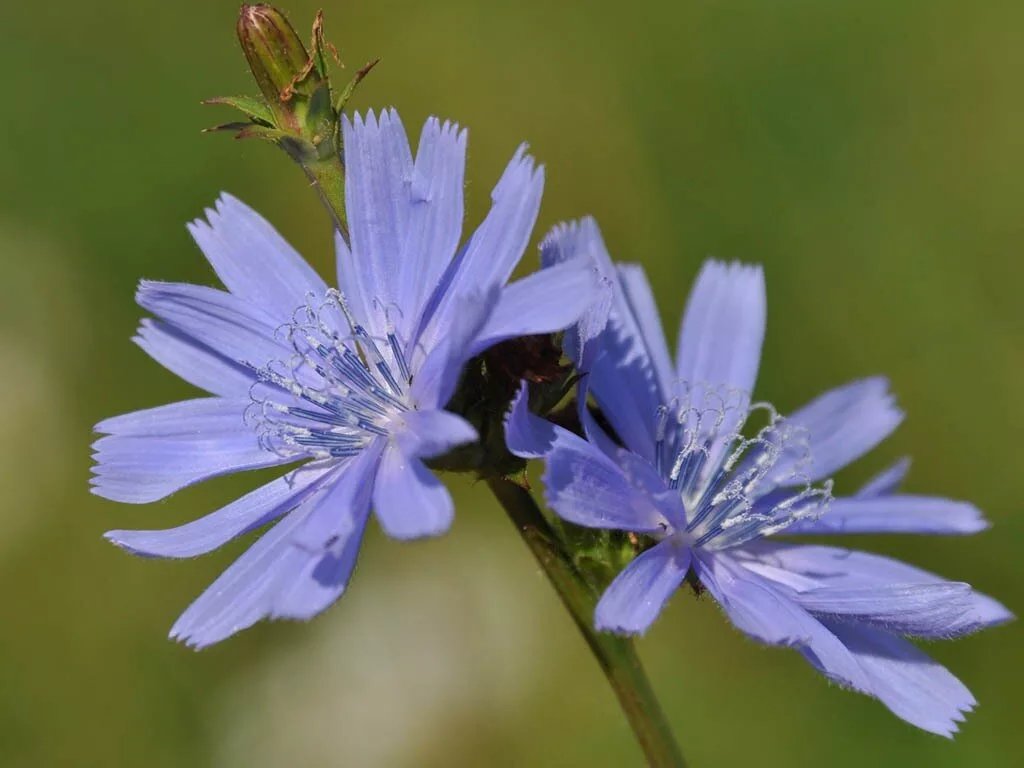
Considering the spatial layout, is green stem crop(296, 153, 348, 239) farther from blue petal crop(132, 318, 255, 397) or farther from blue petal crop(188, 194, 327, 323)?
blue petal crop(132, 318, 255, 397)

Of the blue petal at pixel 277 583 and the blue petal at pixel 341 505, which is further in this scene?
the blue petal at pixel 341 505

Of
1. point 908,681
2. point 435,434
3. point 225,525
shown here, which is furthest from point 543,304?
point 908,681

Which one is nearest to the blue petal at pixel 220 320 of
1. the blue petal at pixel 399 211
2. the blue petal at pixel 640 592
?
the blue petal at pixel 399 211

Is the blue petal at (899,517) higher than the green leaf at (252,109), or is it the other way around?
the green leaf at (252,109)

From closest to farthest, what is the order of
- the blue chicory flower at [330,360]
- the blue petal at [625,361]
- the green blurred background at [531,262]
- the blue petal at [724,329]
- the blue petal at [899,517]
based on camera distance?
the blue chicory flower at [330,360] < the blue petal at [625,361] < the blue petal at [899,517] < the blue petal at [724,329] < the green blurred background at [531,262]

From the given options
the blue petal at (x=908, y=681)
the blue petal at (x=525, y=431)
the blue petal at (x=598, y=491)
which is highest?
the blue petal at (x=525, y=431)

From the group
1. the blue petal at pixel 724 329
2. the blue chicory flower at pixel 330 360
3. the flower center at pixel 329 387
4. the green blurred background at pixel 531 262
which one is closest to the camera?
the blue chicory flower at pixel 330 360

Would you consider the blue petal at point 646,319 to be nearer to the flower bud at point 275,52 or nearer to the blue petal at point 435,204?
the blue petal at point 435,204
